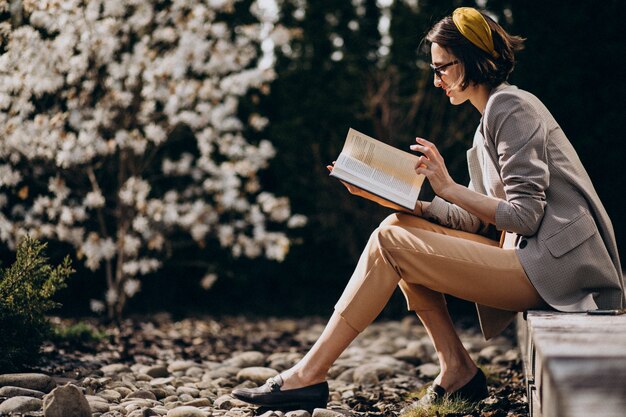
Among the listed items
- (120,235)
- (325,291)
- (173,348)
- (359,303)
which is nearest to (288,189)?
(325,291)

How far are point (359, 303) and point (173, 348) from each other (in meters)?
2.42

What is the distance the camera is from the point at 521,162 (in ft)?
8.58

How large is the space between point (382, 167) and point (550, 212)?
1.98 feet

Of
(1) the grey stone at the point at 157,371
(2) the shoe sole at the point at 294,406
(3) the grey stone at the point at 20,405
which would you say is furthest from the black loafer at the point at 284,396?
(1) the grey stone at the point at 157,371

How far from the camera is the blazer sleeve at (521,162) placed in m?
2.61

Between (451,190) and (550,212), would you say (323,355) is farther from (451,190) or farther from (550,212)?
(550,212)

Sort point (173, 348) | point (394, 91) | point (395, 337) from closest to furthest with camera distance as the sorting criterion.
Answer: point (173, 348), point (395, 337), point (394, 91)

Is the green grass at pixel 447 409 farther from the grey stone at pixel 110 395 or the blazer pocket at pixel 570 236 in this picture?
the grey stone at pixel 110 395

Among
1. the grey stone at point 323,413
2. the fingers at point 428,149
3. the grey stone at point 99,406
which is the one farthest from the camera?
the grey stone at point 99,406

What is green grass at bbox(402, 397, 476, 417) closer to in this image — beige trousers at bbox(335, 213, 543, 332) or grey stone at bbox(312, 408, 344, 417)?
grey stone at bbox(312, 408, 344, 417)

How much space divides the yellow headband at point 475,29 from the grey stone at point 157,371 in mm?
2250

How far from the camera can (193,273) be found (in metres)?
7.15

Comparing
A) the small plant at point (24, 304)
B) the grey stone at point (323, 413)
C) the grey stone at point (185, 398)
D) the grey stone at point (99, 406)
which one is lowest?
the grey stone at point (185, 398)

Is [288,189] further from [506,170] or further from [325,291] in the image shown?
[506,170]
